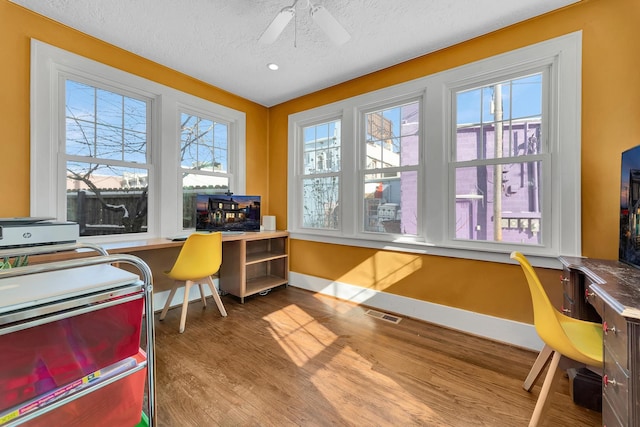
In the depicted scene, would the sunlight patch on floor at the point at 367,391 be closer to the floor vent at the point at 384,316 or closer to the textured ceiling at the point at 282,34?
the floor vent at the point at 384,316

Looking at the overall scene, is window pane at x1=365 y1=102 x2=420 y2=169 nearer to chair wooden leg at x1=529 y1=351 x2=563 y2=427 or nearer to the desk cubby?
the desk cubby

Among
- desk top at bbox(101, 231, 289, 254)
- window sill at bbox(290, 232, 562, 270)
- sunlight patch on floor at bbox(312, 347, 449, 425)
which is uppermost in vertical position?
desk top at bbox(101, 231, 289, 254)

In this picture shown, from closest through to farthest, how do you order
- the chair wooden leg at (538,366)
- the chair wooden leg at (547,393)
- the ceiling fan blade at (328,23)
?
1. the chair wooden leg at (547,393)
2. the chair wooden leg at (538,366)
3. the ceiling fan blade at (328,23)

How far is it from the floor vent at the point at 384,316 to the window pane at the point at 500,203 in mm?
1024

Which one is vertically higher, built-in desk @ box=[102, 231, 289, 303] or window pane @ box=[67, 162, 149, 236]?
window pane @ box=[67, 162, 149, 236]

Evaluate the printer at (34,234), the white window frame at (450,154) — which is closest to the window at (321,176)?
the white window frame at (450,154)

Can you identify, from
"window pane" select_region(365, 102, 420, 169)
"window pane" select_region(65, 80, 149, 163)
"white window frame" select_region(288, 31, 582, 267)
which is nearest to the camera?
"white window frame" select_region(288, 31, 582, 267)

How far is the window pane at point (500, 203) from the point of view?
7.16 ft

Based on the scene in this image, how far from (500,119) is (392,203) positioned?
1237 mm

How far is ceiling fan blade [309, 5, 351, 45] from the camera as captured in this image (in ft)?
5.71

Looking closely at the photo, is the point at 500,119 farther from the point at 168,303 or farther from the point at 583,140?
the point at 168,303

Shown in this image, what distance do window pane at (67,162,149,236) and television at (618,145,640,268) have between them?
3.95 meters

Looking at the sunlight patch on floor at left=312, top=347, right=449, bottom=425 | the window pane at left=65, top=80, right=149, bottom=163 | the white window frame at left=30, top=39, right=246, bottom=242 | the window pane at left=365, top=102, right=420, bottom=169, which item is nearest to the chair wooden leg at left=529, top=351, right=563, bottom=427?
the sunlight patch on floor at left=312, top=347, right=449, bottom=425

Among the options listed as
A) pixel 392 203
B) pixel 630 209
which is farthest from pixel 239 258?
pixel 630 209
